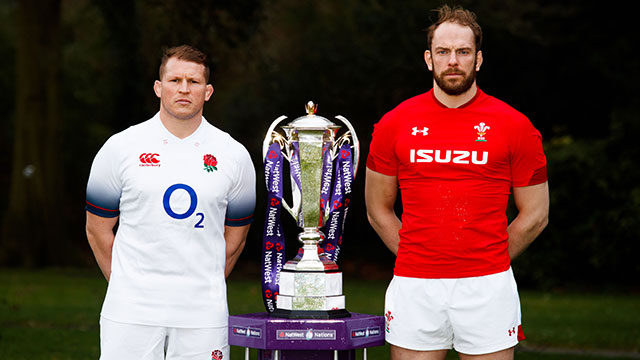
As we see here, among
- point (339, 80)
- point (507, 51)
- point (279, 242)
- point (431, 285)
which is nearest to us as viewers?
point (431, 285)

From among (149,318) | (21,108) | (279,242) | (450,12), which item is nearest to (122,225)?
(149,318)

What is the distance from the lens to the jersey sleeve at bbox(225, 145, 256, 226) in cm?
439

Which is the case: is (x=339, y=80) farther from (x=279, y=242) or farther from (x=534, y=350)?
(x=279, y=242)

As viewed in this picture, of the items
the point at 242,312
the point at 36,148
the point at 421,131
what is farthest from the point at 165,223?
the point at 36,148

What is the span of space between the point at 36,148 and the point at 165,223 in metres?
14.0

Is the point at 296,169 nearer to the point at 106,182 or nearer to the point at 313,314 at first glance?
the point at 313,314

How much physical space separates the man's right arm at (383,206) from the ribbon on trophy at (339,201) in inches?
7.8

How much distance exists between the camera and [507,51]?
15016 mm

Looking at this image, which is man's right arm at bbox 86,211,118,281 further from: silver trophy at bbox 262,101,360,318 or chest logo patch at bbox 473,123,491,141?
chest logo patch at bbox 473,123,491,141

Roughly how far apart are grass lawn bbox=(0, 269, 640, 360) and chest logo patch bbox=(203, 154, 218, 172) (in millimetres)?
3610

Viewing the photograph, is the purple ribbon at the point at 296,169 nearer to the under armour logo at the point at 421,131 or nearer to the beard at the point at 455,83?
the under armour logo at the point at 421,131

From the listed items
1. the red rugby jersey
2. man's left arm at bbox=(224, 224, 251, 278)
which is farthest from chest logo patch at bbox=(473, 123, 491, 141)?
man's left arm at bbox=(224, 224, 251, 278)

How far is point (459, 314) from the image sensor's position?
13.3 feet

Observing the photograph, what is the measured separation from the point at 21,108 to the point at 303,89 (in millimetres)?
5076
